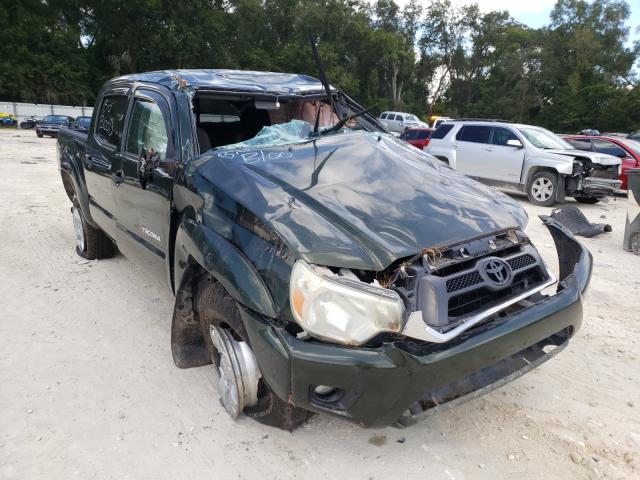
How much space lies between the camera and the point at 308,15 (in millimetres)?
45594

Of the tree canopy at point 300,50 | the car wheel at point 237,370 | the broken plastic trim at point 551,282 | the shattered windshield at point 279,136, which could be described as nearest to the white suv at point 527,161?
the shattered windshield at point 279,136

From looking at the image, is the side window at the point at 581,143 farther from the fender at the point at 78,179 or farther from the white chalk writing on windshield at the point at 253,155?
the fender at the point at 78,179

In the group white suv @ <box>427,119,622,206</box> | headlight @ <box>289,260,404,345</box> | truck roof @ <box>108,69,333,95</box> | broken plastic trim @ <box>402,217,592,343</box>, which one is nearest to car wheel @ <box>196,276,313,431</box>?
headlight @ <box>289,260,404,345</box>

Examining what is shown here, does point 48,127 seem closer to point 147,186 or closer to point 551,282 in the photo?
point 147,186

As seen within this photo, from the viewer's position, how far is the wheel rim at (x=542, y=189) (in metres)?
9.59

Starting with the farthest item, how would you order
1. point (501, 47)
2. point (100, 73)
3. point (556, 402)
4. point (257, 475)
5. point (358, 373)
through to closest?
1. point (501, 47)
2. point (100, 73)
3. point (556, 402)
4. point (257, 475)
5. point (358, 373)

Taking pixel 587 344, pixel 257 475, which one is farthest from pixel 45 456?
pixel 587 344

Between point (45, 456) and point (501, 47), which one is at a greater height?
point (501, 47)

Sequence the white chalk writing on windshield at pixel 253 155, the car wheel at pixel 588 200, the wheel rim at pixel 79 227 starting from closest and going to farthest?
the white chalk writing on windshield at pixel 253 155, the wheel rim at pixel 79 227, the car wheel at pixel 588 200

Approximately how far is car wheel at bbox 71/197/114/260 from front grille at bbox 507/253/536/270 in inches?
159

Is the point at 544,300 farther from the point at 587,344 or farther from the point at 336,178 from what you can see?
the point at 587,344

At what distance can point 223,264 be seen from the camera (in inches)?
87.5

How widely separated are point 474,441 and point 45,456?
2124mm

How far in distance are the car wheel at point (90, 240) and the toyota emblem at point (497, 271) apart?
402 cm
